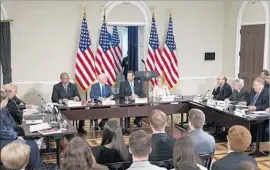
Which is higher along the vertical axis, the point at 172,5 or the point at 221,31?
the point at 172,5

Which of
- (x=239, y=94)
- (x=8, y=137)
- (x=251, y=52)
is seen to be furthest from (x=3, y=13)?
(x=251, y=52)

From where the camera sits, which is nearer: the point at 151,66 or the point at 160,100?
the point at 160,100

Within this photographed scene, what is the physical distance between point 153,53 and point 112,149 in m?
5.69

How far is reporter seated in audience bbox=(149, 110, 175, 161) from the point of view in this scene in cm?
338

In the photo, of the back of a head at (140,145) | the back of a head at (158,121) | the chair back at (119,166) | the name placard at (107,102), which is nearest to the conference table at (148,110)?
the name placard at (107,102)

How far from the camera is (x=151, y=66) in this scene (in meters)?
8.73

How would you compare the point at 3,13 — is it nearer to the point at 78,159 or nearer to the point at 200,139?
the point at 200,139

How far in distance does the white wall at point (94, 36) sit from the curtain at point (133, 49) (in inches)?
47.7

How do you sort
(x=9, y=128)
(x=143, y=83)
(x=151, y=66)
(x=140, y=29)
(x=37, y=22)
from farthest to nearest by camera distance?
(x=140, y=29) → (x=151, y=66) → (x=37, y=22) → (x=143, y=83) → (x=9, y=128)

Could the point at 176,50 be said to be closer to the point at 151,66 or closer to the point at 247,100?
the point at 151,66

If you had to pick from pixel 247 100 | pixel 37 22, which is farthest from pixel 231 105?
pixel 37 22

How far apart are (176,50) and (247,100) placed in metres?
3.17

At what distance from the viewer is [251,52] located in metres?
8.50

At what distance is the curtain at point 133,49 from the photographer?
9.98m
